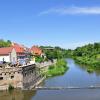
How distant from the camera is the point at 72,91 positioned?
50.0 meters

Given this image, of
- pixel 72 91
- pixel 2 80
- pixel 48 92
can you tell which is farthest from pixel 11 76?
pixel 72 91

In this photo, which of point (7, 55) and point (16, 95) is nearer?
point (16, 95)

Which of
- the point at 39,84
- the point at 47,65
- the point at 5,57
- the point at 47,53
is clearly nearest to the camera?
the point at 39,84

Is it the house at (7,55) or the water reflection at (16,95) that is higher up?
the house at (7,55)

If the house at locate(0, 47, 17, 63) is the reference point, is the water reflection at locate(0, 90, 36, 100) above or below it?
below

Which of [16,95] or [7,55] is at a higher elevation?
[7,55]

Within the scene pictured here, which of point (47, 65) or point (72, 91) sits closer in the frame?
point (72, 91)

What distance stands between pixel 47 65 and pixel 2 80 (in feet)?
99.5

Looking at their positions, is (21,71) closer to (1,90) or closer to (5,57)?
(1,90)

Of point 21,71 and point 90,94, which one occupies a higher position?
point 21,71

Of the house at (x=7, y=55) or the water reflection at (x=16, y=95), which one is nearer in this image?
the water reflection at (x=16, y=95)

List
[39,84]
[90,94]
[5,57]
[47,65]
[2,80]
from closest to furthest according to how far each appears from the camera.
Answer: [90,94] → [2,80] → [39,84] → [5,57] → [47,65]

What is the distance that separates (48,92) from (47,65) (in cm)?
3095

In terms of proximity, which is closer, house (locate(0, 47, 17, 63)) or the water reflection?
the water reflection
